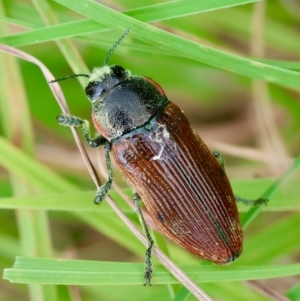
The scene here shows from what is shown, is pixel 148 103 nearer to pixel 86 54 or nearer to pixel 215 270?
pixel 215 270

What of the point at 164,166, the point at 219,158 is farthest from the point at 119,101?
the point at 219,158

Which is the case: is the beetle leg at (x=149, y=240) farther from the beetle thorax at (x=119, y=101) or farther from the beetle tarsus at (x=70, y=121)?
the beetle tarsus at (x=70, y=121)

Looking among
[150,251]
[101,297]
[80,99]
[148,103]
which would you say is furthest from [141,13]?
[101,297]

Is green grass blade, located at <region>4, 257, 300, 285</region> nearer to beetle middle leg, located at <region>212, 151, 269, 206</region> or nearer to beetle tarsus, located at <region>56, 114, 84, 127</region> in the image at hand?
beetle middle leg, located at <region>212, 151, 269, 206</region>

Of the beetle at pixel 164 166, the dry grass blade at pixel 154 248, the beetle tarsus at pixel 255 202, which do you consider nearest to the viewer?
the dry grass blade at pixel 154 248

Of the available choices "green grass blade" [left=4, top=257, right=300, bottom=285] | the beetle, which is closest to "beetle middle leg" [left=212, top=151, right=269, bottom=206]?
the beetle

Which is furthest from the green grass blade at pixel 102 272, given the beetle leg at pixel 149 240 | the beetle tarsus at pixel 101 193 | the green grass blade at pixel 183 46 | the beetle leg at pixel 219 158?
the green grass blade at pixel 183 46

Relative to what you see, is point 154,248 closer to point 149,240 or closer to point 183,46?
Answer: point 149,240
